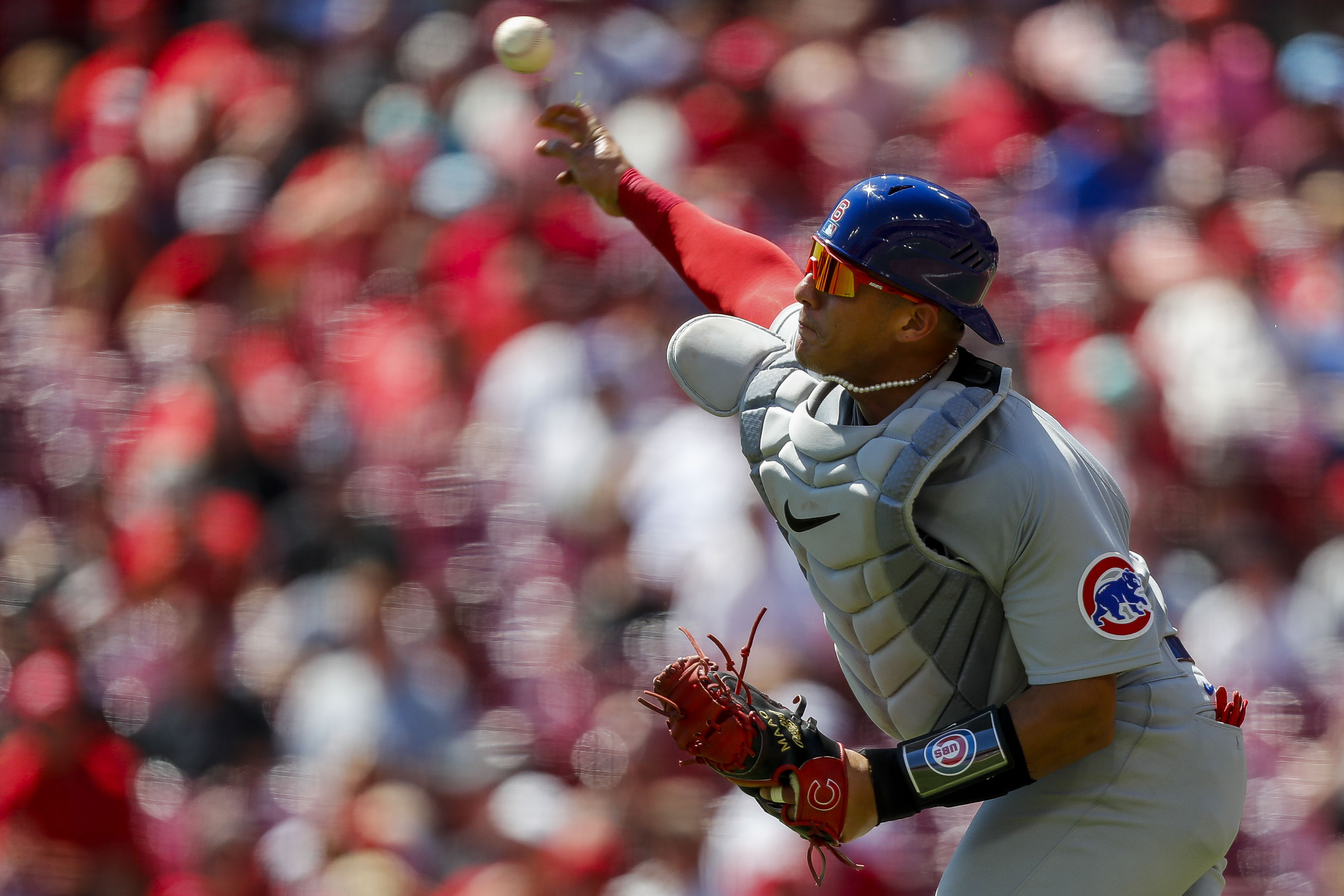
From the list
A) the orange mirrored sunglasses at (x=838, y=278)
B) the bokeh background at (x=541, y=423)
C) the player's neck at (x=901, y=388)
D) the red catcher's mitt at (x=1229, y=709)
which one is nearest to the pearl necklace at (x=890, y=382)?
the player's neck at (x=901, y=388)

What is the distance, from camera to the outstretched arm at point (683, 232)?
304 cm

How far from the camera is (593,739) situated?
203 inches

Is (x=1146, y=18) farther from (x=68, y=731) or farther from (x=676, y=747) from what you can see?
(x=68, y=731)

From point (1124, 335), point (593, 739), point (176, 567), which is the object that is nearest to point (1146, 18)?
point (1124, 335)

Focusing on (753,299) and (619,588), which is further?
(619,588)

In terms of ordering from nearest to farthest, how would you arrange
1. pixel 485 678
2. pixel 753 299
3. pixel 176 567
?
pixel 753 299
pixel 485 678
pixel 176 567

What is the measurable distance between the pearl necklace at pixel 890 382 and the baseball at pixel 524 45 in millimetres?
1430

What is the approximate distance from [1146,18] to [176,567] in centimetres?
444

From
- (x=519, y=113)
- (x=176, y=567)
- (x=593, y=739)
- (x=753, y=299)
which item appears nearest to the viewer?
(x=753, y=299)

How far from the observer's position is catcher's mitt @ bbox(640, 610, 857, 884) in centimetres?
234

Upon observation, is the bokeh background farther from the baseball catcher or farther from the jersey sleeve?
the jersey sleeve

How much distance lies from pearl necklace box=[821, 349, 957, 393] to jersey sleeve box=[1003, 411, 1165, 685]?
0.26 m

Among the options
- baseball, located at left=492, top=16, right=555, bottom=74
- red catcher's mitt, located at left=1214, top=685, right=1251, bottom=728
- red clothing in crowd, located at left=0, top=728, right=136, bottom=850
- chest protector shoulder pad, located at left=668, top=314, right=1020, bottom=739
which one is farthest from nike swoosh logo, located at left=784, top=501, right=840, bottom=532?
red clothing in crowd, located at left=0, top=728, right=136, bottom=850

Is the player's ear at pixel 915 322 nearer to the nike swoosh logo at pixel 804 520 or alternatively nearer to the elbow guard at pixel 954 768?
the nike swoosh logo at pixel 804 520
